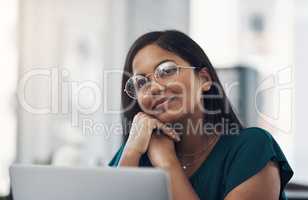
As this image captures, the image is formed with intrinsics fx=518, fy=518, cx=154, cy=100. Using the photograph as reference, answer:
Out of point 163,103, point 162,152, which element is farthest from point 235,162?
point 163,103

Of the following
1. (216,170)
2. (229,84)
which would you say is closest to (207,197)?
(216,170)

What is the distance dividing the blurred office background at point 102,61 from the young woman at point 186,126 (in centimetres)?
64

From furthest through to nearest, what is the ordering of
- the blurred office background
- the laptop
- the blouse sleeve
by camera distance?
the blurred office background, the blouse sleeve, the laptop

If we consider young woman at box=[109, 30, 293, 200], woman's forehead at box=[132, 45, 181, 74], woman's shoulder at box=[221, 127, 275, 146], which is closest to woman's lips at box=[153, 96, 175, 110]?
young woman at box=[109, 30, 293, 200]

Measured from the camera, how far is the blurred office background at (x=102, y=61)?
255 cm

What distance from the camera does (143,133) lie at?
1.76 meters

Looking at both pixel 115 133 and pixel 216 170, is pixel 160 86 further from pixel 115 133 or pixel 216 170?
pixel 115 133

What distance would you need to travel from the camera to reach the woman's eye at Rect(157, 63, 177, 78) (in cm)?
181

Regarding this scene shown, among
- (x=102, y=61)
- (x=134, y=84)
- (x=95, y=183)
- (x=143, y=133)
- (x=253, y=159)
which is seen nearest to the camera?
(x=95, y=183)

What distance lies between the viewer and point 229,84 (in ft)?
7.36

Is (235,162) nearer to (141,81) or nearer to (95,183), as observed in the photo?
(141,81)

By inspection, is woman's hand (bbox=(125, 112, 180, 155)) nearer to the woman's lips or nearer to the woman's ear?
the woman's lips

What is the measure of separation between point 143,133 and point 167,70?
24 centimetres

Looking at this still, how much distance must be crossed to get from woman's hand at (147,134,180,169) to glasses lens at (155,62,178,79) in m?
0.22
